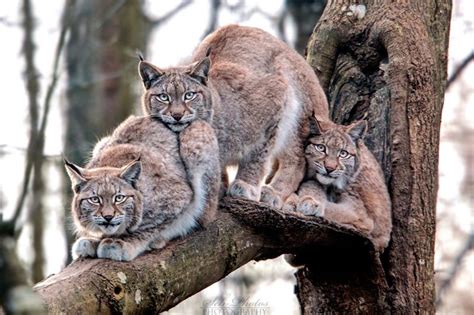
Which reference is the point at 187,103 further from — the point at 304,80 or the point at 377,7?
the point at 377,7

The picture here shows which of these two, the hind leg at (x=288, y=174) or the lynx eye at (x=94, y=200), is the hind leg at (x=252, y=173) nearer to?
the hind leg at (x=288, y=174)

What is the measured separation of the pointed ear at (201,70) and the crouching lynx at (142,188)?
47cm

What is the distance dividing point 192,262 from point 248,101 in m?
Result: 1.87

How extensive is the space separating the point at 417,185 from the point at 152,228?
2.71 metres

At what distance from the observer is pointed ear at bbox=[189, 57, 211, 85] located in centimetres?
712

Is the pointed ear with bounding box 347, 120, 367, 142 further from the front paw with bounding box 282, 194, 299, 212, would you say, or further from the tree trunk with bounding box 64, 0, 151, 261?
the tree trunk with bounding box 64, 0, 151, 261

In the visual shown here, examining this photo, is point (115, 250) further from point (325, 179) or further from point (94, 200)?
point (325, 179)

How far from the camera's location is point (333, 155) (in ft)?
24.5

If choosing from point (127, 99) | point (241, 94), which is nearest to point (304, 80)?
point (241, 94)

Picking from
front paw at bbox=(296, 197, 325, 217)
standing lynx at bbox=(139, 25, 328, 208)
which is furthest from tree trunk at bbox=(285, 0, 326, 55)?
front paw at bbox=(296, 197, 325, 217)

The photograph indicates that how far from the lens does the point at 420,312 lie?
7551mm

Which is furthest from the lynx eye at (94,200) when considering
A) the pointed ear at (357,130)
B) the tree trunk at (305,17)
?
the tree trunk at (305,17)

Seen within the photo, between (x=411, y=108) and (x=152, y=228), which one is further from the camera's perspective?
(x=411, y=108)

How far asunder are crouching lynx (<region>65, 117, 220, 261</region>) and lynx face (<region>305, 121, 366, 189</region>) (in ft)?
3.78
